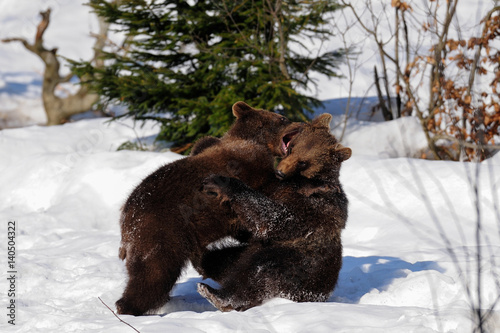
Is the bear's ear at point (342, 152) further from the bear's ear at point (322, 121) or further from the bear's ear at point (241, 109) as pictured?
the bear's ear at point (241, 109)

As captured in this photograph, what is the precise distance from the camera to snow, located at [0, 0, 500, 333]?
2.60 m

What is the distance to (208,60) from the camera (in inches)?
353

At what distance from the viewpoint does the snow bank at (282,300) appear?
2.59 meters

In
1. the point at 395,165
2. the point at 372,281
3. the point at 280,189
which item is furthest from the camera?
the point at 395,165

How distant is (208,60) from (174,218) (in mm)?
6503

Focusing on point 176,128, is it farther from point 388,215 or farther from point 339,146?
point 339,146

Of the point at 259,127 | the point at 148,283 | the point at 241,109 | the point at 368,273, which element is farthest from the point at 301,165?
the point at 368,273

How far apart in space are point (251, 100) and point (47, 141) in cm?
456

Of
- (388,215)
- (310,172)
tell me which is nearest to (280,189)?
(310,172)

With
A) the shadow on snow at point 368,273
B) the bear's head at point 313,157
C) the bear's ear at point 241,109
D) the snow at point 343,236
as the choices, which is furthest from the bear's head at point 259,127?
the shadow on snow at point 368,273

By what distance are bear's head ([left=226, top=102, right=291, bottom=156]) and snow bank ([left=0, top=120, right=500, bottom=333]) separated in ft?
3.07

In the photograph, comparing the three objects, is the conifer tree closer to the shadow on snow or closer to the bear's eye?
the shadow on snow

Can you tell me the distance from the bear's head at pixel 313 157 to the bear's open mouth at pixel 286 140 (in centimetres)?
6

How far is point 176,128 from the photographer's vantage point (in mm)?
9375
